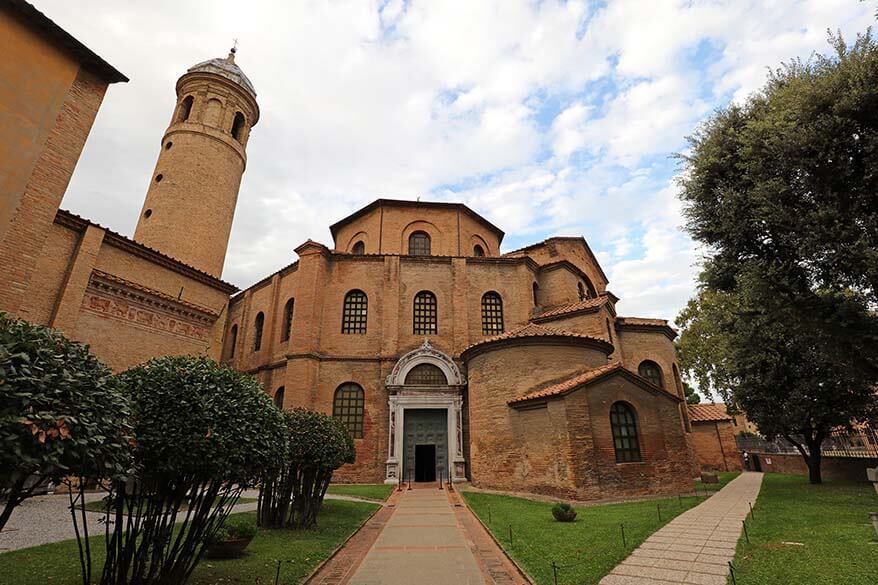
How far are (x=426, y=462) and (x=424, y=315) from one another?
690 centimetres

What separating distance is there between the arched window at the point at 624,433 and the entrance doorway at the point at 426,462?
8.19 m

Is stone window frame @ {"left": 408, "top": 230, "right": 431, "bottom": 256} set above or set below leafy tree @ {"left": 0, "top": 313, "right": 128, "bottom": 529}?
above

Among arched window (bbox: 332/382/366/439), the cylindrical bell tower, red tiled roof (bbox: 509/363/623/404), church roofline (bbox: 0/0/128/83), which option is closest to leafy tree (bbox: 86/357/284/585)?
church roofline (bbox: 0/0/128/83)

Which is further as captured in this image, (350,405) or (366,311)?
(366,311)

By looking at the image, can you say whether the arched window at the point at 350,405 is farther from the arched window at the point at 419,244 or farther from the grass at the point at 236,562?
the grass at the point at 236,562

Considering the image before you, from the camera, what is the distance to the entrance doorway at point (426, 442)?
60.1 feet

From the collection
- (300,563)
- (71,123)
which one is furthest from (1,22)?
(300,563)

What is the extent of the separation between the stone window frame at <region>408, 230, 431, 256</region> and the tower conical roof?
42.6 feet

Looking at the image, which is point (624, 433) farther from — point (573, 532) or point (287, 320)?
point (287, 320)

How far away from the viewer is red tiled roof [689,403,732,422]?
2517cm

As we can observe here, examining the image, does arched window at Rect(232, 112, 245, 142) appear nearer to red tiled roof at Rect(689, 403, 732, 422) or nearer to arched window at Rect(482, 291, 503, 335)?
arched window at Rect(482, 291, 503, 335)

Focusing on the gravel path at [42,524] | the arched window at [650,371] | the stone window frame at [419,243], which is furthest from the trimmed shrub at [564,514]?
the stone window frame at [419,243]

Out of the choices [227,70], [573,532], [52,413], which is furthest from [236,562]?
[227,70]

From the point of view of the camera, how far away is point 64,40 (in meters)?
7.70
